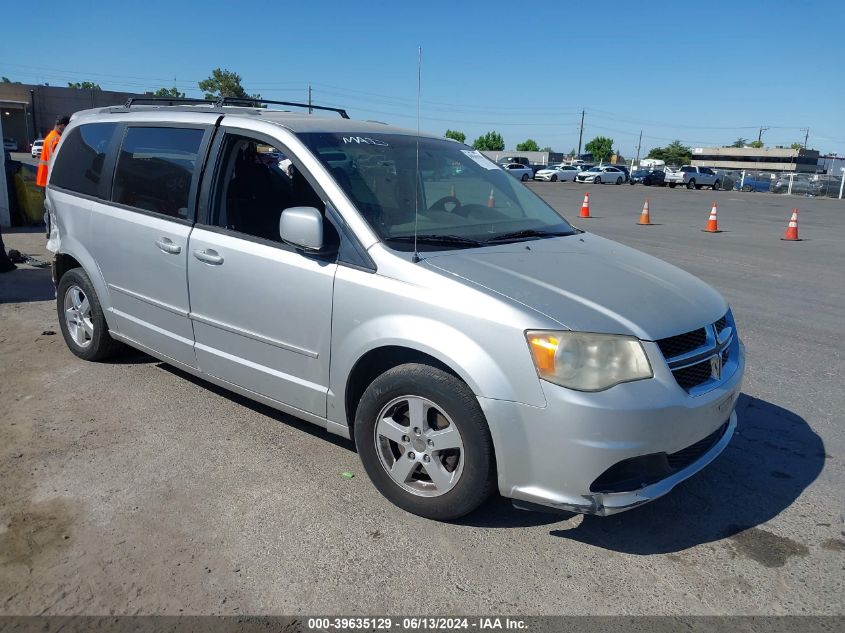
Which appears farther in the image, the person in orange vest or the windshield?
the person in orange vest

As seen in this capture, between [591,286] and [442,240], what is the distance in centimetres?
81

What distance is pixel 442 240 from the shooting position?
373cm

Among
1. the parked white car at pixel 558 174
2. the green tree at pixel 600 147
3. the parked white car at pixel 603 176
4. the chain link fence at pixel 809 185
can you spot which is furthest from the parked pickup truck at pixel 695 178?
the green tree at pixel 600 147

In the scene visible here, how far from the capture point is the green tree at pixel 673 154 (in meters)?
119

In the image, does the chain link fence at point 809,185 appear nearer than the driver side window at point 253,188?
No

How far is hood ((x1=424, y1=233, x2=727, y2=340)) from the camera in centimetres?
311

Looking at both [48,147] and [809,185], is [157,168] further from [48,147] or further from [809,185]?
[809,185]

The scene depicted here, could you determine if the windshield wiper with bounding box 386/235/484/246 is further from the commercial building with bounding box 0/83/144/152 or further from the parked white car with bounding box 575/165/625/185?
the commercial building with bounding box 0/83/144/152

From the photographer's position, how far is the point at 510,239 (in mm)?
4023

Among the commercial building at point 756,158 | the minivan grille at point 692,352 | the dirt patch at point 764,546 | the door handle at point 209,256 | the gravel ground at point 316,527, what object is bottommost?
the gravel ground at point 316,527

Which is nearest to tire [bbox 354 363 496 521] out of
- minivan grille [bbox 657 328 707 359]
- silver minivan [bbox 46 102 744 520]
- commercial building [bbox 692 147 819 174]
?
silver minivan [bbox 46 102 744 520]

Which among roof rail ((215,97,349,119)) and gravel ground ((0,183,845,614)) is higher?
roof rail ((215,97,349,119))

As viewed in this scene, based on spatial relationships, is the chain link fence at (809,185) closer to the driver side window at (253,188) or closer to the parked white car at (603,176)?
the parked white car at (603,176)

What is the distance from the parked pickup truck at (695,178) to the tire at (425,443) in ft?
159
